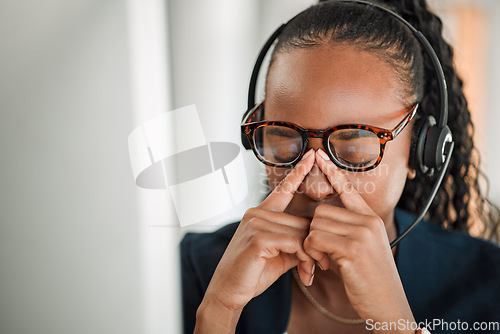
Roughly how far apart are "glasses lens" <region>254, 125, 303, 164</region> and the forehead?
0.08 feet

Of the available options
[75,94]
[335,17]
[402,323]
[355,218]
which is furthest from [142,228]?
[335,17]

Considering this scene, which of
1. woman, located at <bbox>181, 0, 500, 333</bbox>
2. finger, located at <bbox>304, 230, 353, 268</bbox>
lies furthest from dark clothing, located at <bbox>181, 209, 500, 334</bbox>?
finger, located at <bbox>304, 230, 353, 268</bbox>

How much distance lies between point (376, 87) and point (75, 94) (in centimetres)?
52

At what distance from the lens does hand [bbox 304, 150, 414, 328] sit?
2.16 feet

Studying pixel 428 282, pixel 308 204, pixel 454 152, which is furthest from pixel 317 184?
pixel 454 152

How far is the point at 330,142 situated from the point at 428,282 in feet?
1.30

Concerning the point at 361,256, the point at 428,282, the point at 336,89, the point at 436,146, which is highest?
the point at 336,89

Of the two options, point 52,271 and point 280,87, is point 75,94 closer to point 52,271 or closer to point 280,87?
point 52,271

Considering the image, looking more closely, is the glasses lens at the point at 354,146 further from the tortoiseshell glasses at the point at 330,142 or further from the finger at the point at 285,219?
the finger at the point at 285,219

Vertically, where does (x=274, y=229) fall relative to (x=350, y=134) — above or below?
below

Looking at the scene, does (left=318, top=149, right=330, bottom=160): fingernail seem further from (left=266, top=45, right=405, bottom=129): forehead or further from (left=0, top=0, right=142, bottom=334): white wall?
(left=0, top=0, right=142, bottom=334): white wall

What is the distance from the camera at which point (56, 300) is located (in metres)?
0.48

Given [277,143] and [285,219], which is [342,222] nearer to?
[285,219]

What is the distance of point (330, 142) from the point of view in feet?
2.41
